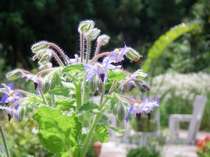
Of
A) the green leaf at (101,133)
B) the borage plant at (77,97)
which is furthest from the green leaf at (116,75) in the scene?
the green leaf at (101,133)

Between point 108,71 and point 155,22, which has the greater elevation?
point 155,22

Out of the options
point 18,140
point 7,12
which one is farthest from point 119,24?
point 18,140

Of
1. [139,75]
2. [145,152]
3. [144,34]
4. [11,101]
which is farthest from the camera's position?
[144,34]

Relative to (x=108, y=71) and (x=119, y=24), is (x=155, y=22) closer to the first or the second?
(x=119, y=24)

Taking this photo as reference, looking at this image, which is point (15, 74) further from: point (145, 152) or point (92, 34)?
point (145, 152)

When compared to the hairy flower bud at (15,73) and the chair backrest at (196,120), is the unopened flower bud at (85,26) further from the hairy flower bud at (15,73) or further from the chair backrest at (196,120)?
the chair backrest at (196,120)

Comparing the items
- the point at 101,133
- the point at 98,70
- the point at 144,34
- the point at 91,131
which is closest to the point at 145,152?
the point at 101,133
